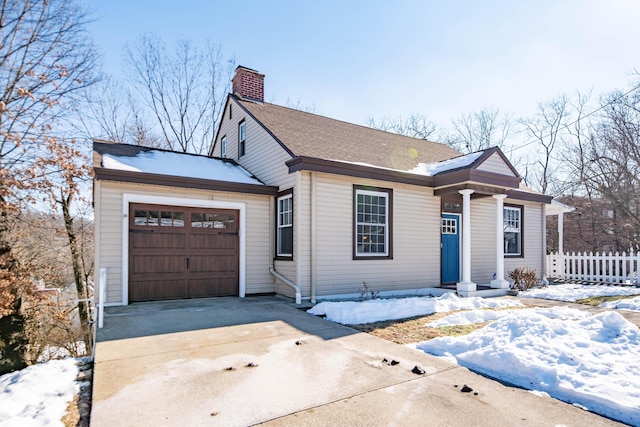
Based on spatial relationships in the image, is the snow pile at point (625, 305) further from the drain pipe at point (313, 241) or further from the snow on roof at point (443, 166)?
the drain pipe at point (313, 241)

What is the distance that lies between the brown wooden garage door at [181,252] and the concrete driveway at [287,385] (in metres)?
2.44

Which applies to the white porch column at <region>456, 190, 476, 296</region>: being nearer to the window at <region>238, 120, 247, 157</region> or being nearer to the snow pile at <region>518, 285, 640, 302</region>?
the snow pile at <region>518, 285, 640, 302</region>

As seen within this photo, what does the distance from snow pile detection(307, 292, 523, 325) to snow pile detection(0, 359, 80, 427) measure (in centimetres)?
397

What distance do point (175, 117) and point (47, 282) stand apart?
1423cm

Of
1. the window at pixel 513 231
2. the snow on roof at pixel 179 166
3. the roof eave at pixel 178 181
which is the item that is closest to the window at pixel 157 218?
the roof eave at pixel 178 181

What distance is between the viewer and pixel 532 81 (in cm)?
1466

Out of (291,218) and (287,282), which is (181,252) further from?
(291,218)

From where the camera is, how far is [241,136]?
11.8m

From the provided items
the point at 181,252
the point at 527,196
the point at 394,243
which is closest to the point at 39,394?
the point at 181,252

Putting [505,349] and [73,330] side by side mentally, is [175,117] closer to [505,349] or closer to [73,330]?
[73,330]

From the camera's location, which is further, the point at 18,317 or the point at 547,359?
the point at 18,317

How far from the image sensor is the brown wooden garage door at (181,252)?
8.05 metres

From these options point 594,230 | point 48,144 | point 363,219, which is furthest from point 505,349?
point 594,230

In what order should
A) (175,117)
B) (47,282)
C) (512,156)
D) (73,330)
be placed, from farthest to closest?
1. (512,156)
2. (175,117)
3. (73,330)
4. (47,282)
